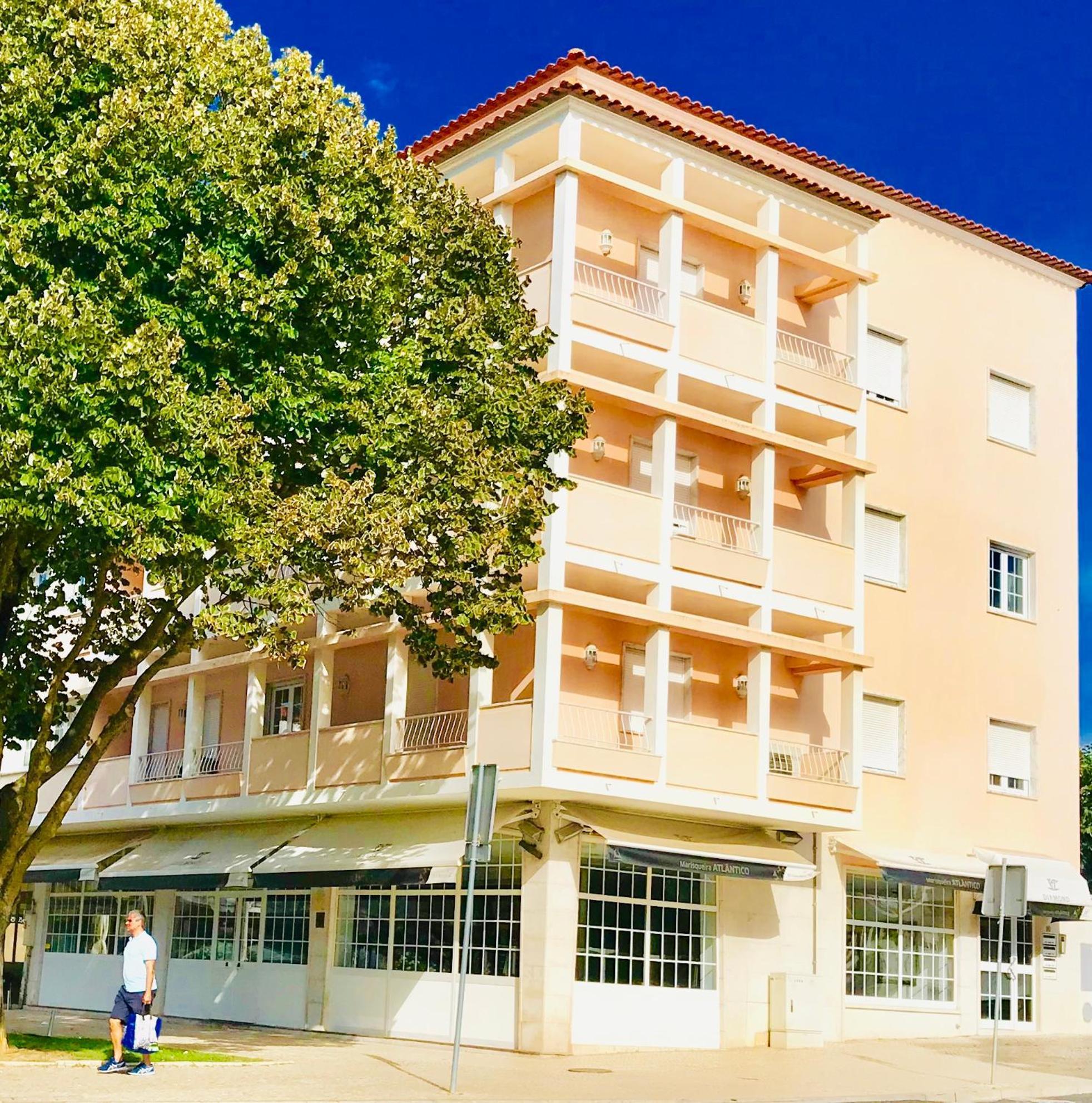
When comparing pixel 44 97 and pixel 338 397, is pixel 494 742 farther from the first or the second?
pixel 44 97

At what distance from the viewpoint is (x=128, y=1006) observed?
16.7m

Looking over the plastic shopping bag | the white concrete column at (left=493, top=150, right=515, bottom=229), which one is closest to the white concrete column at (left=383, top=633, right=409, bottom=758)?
the white concrete column at (left=493, top=150, right=515, bottom=229)

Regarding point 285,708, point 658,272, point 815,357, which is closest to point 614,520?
point 658,272

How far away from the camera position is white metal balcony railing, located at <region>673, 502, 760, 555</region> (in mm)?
24984

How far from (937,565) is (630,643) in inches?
283

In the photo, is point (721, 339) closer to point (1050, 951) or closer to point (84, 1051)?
point (1050, 951)

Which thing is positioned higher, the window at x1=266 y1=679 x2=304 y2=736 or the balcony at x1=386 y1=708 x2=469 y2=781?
the window at x1=266 y1=679 x2=304 y2=736

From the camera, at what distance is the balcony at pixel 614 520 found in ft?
75.0

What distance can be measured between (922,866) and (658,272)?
1017cm

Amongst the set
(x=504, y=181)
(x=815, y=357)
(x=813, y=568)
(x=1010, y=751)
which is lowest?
(x=1010, y=751)

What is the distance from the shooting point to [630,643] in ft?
80.3

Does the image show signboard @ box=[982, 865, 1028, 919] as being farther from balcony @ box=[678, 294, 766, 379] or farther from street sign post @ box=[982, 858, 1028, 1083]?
balcony @ box=[678, 294, 766, 379]

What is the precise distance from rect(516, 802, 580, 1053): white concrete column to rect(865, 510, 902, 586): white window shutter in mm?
8397

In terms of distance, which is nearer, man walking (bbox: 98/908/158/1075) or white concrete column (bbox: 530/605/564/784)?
man walking (bbox: 98/908/158/1075)
